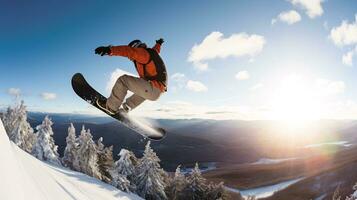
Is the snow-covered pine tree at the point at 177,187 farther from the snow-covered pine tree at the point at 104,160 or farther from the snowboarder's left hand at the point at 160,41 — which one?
the snowboarder's left hand at the point at 160,41

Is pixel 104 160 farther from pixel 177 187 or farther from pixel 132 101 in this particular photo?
pixel 132 101

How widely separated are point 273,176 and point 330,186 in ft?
91.5

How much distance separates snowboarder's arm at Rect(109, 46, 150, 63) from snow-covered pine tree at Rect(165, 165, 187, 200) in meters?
32.8

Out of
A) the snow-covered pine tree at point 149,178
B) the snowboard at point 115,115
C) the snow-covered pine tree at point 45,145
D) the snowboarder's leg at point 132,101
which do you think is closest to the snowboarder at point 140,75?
the snowboarder's leg at point 132,101

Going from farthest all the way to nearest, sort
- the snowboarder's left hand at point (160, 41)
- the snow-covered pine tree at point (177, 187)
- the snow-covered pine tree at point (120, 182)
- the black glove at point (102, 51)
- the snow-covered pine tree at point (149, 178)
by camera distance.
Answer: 1. the snow-covered pine tree at point (177, 187)
2. the snow-covered pine tree at point (149, 178)
3. the snow-covered pine tree at point (120, 182)
4. the snowboarder's left hand at point (160, 41)
5. the black glove at point (102, 51)

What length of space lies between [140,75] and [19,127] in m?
42.4

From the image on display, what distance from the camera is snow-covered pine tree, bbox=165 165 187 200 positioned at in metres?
38.8

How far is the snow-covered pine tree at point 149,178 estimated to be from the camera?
37281mm

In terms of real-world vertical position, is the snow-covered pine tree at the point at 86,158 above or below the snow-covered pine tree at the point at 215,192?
above

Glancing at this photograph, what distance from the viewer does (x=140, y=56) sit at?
6914 mm

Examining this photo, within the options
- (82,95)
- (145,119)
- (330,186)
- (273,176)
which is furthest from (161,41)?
(273,176)

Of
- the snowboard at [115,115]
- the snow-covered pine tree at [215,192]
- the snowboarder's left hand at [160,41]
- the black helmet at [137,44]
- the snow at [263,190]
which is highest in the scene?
the snowboarder's left hand at [160,41]

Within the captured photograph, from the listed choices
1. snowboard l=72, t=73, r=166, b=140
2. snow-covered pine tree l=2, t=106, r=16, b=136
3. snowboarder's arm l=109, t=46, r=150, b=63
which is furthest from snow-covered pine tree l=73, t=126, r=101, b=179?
snowboarder's arm l=109, t=46, r=150, b=63

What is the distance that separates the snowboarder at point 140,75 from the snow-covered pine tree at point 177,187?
1240 inches
